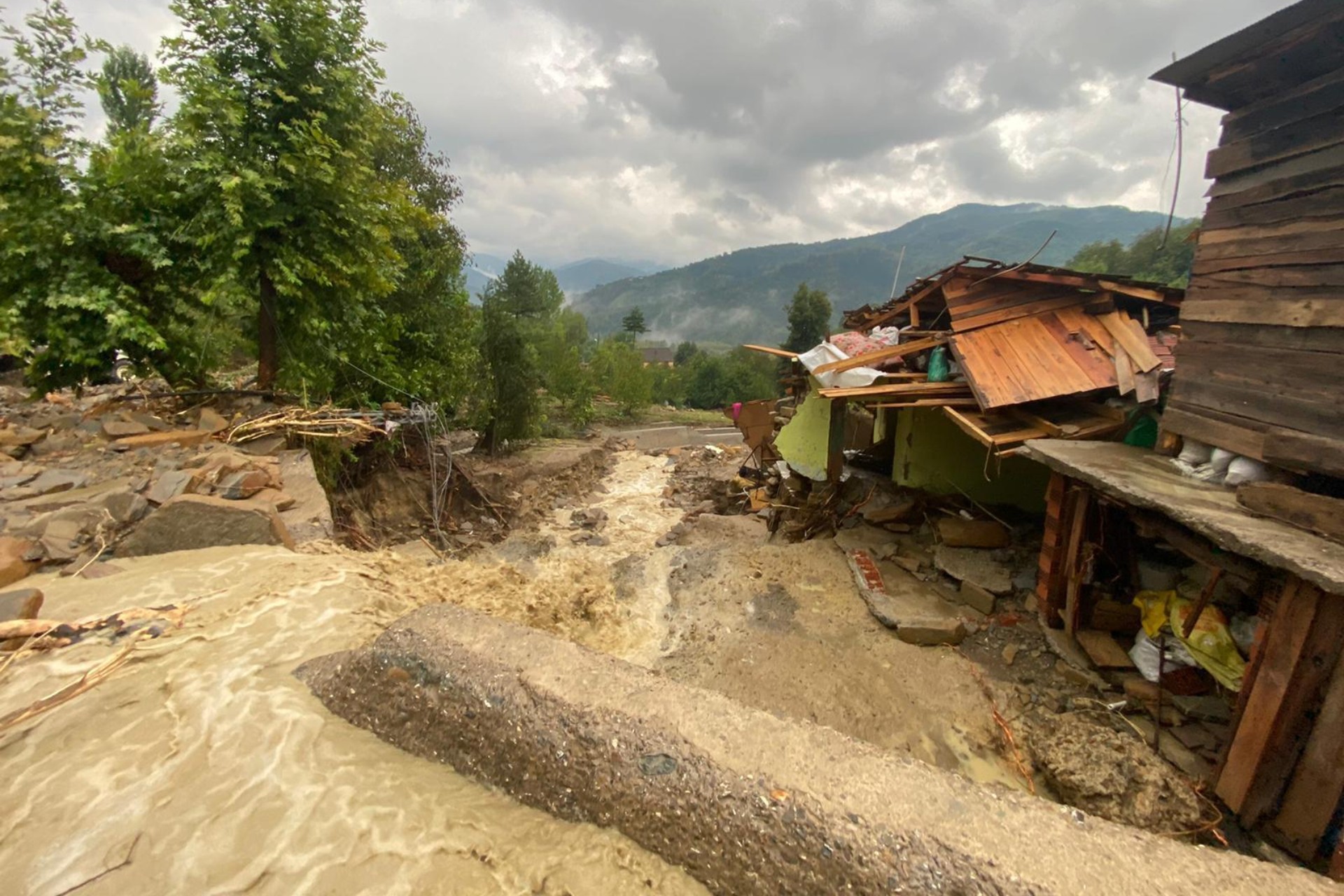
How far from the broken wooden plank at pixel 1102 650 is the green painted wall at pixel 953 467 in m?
2.36

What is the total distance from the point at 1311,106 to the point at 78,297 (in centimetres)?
1150

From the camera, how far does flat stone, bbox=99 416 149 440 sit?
6004 millimetres

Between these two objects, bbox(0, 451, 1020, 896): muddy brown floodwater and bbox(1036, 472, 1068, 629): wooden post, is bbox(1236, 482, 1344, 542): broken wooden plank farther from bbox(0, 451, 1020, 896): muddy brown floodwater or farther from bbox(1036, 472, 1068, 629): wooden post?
bbox(0, 451, 1020, 896): muddy brown floodwater

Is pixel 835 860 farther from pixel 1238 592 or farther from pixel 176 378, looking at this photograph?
pixel 176 378

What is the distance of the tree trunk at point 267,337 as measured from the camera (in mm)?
7137

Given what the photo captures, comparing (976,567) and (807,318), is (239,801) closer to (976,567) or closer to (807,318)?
(976,567)

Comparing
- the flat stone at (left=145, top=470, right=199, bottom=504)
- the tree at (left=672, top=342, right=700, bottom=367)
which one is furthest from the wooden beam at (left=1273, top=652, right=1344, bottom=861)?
the tree at (left=672, top=342, right=700, bottom=367)

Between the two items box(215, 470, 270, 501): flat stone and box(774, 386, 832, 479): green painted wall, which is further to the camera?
box(774, 386, 832, 479): green painted wall

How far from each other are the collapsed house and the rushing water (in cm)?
383

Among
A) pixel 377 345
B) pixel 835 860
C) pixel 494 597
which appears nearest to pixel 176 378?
pixel 377 345

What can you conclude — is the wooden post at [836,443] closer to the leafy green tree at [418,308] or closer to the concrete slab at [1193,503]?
the concrete slab at [1193,503]

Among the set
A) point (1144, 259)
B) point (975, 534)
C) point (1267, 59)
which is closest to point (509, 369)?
point (975, 534)

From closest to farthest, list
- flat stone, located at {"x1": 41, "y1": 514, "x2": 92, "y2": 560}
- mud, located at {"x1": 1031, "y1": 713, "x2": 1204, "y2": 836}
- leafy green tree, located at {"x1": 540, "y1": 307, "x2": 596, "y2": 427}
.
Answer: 1. mud, located at {"x1": 1031, "y1": 713, "x2": 1204, "y2": 836}
2. flat stone, located at {"x1": 41, "y1": 514, "x2": 92, "y2": 560}
3. leafy green tree, located at {"x1": 540, "y1": 307, "x2": 596, "y2": 427}

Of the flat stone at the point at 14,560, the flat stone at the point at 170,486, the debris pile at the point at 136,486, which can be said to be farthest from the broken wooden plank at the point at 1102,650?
the flat stone at the point at 14,560
